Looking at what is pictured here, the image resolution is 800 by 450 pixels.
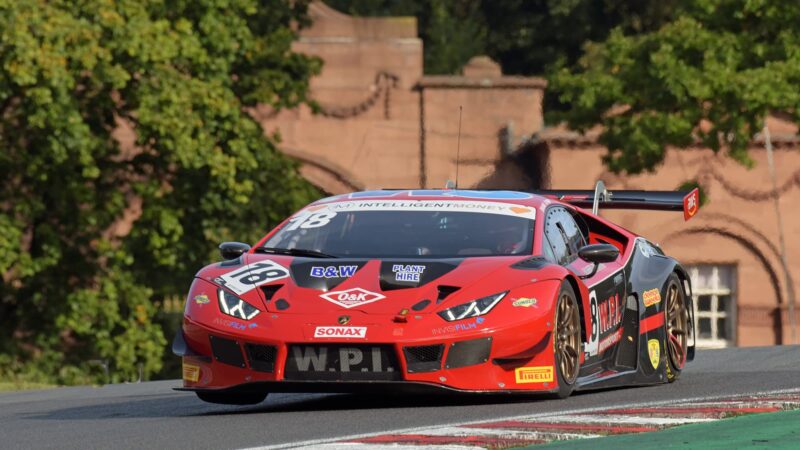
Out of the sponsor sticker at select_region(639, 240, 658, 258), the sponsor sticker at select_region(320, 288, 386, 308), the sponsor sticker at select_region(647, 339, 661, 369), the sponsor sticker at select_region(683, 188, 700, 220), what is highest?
the sponsor sticker at select_region(683, 188, 700, 220)

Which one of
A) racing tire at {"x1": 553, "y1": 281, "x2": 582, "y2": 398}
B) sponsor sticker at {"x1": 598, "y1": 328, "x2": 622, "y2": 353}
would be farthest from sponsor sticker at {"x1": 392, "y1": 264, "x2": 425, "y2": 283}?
sponsor sticker at {"x1": 598, "y1": 328, "x2": 622, "y2": 353}

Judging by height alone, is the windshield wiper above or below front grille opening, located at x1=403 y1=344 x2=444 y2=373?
above

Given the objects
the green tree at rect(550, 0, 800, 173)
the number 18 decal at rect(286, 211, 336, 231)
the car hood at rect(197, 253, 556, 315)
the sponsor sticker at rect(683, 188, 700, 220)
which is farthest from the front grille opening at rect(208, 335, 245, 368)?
the green tree at rect(550, 0, 800, 173)

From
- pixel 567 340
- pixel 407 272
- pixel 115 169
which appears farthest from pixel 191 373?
pixel 115 169

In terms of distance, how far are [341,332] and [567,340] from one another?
143cm

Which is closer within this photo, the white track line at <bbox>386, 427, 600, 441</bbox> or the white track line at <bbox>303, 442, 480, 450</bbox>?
the white track line at <bbox>303, 442, 480, 450</bbox>

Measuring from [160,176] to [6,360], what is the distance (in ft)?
12.6

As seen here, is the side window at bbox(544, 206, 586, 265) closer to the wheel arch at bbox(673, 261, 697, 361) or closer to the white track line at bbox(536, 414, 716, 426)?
the wheel arch at bbox(673, 261, 697, 361)

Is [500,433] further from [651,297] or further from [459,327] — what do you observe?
[651,297]

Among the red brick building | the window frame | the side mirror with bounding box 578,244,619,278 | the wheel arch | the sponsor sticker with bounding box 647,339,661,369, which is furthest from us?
the window frame

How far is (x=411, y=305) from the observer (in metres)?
10.0

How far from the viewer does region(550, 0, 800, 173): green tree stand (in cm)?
2691

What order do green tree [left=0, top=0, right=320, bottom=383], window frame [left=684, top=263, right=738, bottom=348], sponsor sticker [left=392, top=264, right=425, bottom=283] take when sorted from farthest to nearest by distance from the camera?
window frame [left=684, top=263, right=738, bottom=348], green tree [left=0, top=0, right=320, bottom=383], sponsor sticker [left=392, top=264, right=425, bottom=283]

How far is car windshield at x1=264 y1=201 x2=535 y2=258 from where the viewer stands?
36.1 feet
